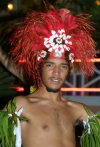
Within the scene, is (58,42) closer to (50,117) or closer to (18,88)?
(50,117)

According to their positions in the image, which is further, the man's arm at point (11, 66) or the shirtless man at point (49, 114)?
the man's arm at point (11, 66)

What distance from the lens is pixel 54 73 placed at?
234 cm

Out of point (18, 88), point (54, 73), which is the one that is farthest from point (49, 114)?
point (18, 88)

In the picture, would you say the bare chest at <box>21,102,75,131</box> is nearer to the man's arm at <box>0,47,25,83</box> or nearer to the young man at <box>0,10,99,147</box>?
the young man at <box>0,10,99,147</box>

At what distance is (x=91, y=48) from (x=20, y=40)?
47 centimetres

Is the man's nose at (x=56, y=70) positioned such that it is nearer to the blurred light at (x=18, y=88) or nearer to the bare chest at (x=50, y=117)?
the bare chest at (x=50, y=117)

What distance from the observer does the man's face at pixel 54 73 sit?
2.35 meters

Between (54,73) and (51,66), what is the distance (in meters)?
0.06

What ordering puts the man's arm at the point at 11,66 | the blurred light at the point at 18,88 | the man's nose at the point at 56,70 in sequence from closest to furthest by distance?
the man's nose at the point at 56,70 → the blurred light at the point at 18,88 → the man's arm at the point at 11,66

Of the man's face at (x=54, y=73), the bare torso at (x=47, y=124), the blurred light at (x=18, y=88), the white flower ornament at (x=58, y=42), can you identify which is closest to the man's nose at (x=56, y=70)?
the man's face at (x=54, y=73)

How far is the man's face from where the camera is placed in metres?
2.35

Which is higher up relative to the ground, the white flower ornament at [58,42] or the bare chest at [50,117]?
the white flower ornament at [58,42]

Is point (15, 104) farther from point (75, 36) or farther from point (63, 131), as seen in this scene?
point (75, 36)

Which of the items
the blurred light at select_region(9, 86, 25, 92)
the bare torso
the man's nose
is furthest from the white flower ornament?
the blurred light at select_region(9, 86, 25, 92)
